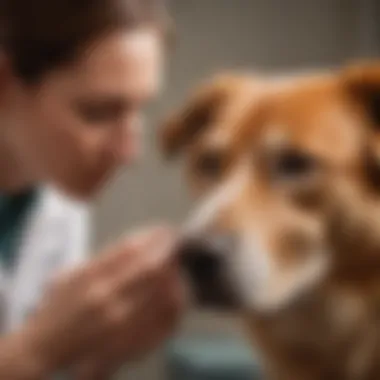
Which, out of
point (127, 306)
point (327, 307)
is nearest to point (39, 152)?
point (127, 306)

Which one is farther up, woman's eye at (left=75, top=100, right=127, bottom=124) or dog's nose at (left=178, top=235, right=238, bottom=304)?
woman's eye at (left=75, top=100, right=127, bottom=124)

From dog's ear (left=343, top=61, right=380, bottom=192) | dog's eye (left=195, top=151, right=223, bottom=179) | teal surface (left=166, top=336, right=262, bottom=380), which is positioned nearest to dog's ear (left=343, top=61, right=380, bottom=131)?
dog's ear (left=343, top=61, right=380, bottom=192)

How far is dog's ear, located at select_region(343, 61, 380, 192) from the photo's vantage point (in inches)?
23.8

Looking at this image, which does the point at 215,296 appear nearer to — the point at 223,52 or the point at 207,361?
the point at 207,361

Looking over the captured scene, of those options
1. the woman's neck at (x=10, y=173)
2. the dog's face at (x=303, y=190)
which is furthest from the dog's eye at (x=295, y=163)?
the woman's neck at (x=10, y=173)

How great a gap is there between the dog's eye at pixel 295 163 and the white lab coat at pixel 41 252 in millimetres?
188

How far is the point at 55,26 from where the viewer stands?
2.08ft

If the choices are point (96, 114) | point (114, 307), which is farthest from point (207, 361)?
point (96, 114)

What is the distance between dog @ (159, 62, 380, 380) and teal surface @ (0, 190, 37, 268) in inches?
6.5

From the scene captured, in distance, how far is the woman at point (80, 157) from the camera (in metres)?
0.61

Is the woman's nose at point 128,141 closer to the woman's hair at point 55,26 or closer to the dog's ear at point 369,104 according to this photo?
the woman's hair at point 55,26

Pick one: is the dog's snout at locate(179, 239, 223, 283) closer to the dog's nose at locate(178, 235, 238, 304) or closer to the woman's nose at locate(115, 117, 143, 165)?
the dog's nose at locate(178, 235, 238, 304)

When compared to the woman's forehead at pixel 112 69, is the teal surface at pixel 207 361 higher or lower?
lower

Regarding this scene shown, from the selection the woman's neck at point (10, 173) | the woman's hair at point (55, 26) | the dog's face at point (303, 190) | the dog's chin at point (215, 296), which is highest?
the woman's hair at point (55, 26)
